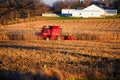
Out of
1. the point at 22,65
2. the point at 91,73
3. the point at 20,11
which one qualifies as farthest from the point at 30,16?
the point at 91,73

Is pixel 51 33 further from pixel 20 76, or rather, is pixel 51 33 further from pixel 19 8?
pixel 20 76

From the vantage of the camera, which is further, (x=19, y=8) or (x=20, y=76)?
(x=19, y=8)

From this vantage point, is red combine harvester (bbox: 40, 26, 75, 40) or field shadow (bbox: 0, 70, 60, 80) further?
red combine harvester (bbox: 40, 26, 75, 40)

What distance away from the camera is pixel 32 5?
14.9m

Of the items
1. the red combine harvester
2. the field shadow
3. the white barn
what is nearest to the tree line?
the field shadow

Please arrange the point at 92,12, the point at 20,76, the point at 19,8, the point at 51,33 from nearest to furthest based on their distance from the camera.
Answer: the point at 20,76 → the point at 19,8 → the point at 51,33 → the point at 92,12

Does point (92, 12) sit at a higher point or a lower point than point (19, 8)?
lower

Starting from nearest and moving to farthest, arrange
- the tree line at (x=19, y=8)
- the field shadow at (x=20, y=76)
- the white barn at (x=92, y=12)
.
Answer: the field shadow at (x=20, y=76)
the tree line at (x=19, y=8)
the white barn at (x=92, y=12)

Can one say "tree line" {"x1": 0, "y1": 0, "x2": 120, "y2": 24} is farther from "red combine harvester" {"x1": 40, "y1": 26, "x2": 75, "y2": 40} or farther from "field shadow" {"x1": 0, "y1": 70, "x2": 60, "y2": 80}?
"red combine harvester" {"x1": 40, "y1": 26, "x2": 75, "y2": 40}

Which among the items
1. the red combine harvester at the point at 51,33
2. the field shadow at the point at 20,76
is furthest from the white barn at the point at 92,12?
the field shadow at the point at 20,76

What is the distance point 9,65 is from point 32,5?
3.13 meters

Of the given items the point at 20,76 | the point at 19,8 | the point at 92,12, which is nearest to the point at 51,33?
the point at 19,8

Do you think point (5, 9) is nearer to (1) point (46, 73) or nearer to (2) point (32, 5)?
(2) point (32, 5)

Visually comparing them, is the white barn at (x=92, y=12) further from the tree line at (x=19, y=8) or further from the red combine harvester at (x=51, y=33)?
the tree line at (x=19, y=8)
